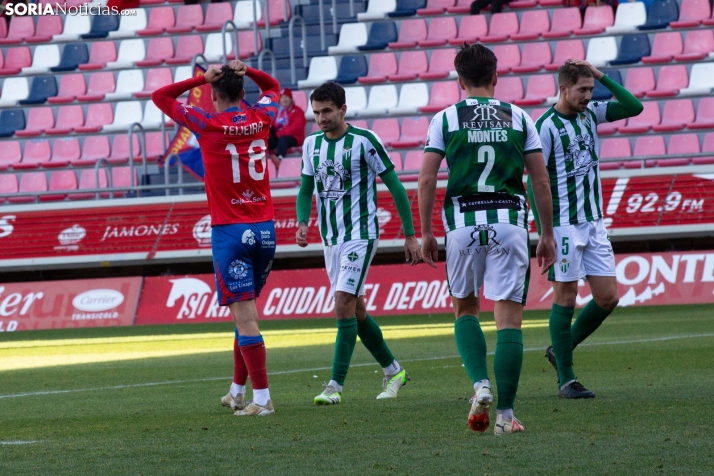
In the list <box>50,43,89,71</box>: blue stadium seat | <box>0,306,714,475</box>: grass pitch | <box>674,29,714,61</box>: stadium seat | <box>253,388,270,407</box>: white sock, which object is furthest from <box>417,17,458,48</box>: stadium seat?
<box>253,388,270,407</box>: white sock

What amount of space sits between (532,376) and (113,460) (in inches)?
160

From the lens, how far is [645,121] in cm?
1969

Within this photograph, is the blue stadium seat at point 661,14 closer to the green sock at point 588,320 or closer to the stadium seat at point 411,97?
the stadium seat at point 411,97

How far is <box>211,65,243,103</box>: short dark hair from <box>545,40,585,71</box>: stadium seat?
14832 mm

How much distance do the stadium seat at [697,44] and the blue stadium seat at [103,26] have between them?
1172 centimetres

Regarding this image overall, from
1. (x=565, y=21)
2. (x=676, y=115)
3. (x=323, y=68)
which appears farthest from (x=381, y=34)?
(x=676, y=115)

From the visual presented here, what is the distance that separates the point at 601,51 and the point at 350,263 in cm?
1455

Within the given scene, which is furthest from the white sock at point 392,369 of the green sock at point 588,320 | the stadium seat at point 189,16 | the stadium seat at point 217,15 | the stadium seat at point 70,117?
the stadium seat at point 189,16

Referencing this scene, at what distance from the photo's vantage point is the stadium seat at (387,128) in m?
20.3

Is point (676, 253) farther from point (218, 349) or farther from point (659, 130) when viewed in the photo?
point (218, 349)

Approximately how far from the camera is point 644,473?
413cm

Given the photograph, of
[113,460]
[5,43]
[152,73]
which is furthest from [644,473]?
[5,43]

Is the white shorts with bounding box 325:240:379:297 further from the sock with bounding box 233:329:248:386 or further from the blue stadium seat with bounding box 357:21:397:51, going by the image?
the blue stadium seat with bounding box 357:21:397:51

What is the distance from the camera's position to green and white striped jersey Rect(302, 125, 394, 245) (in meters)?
7.32
